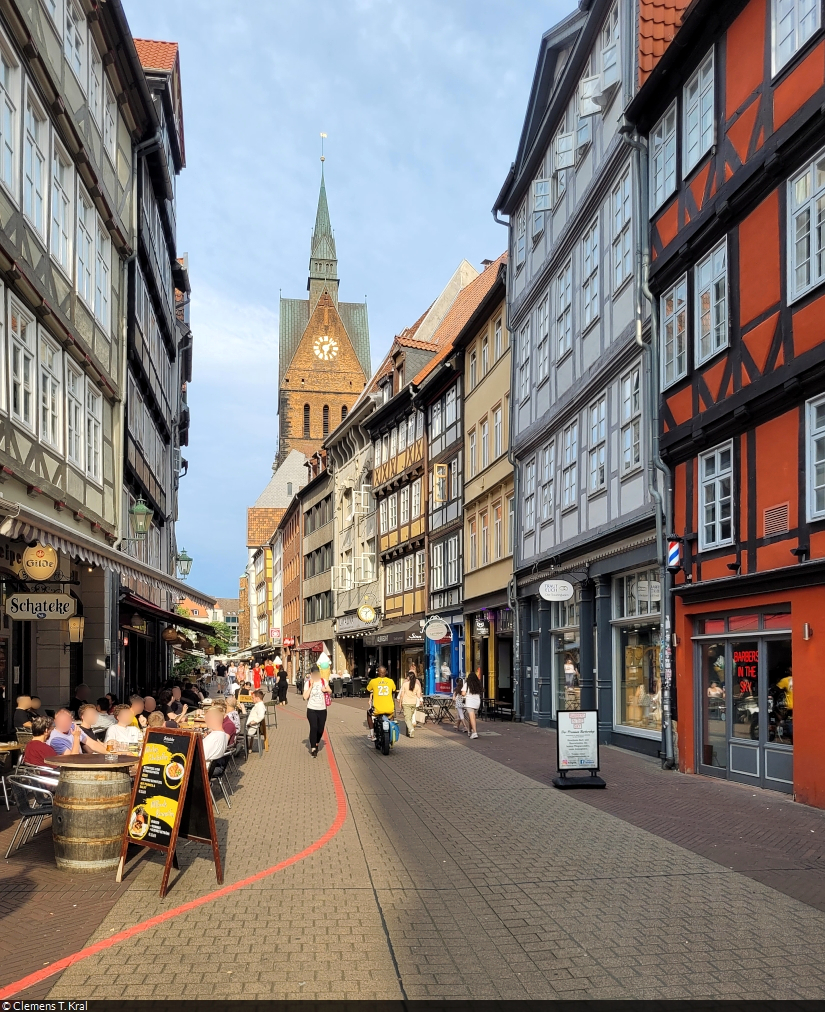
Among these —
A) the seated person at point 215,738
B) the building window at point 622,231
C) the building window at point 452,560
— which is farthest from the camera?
the building window at point 452,560

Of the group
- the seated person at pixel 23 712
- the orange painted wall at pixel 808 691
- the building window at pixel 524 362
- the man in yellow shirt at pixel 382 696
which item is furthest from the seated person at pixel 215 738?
the building window at pixel 524 362

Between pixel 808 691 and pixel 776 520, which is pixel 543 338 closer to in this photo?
pixel 776 520

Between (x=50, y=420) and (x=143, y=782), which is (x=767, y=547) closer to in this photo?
(x=143, y=782)

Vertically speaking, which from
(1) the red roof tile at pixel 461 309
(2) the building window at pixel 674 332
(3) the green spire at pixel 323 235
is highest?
(3) the green spire at pixel 323 235

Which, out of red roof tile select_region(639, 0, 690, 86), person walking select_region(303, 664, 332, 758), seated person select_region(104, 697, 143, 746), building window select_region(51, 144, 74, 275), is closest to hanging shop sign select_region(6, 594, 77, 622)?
seated person select_region(104, 697, 143, 746)

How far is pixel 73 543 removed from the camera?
494 inches

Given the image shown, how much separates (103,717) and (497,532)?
675 inches

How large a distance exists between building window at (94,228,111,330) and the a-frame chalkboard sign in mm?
13323

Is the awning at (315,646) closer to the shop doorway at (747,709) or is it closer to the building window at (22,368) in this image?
the shop doorway at (747,709)

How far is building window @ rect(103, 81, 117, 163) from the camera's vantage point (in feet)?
66.9

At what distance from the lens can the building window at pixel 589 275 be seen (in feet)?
71.6

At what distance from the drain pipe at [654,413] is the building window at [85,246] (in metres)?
9.83

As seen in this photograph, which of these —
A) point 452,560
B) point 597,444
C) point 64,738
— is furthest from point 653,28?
point 452,560

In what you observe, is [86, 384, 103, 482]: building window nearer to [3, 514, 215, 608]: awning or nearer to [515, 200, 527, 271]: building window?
[3, 514, 215, 608]: awning
